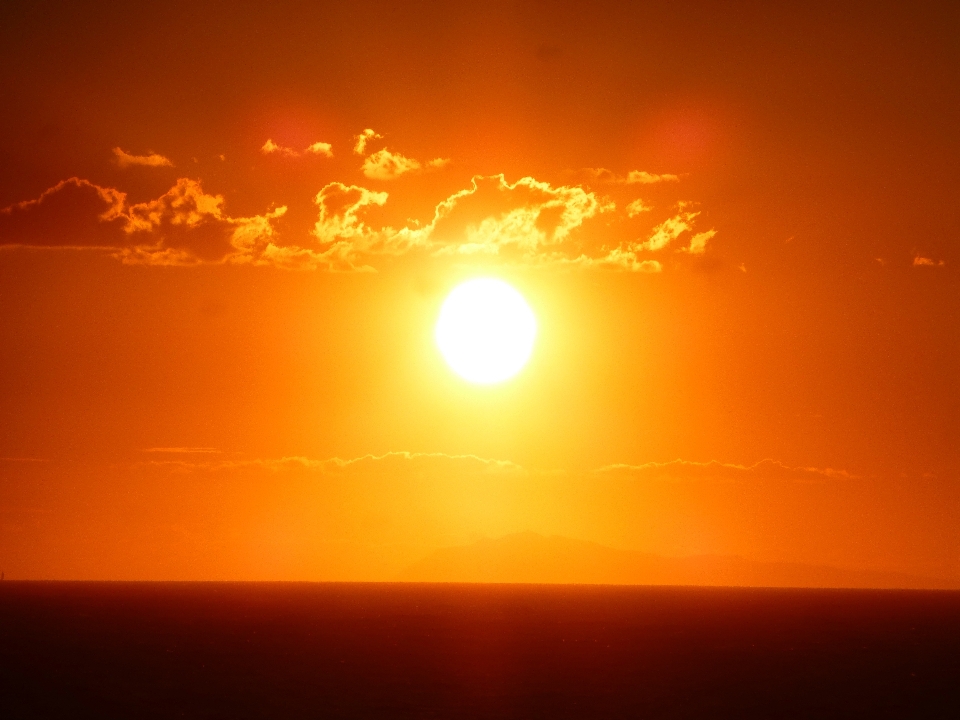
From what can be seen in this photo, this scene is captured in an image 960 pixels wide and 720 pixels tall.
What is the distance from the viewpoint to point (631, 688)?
95500 mm

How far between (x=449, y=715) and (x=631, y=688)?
927 inches

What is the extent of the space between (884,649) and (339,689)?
288 feet

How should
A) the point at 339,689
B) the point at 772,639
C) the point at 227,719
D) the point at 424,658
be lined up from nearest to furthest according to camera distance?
the point at 227,719
the point at 339,689
the point at 424,658
the point at 772,639

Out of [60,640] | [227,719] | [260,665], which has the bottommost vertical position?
[227,719]

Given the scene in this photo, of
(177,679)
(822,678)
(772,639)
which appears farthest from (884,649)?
(177,679)

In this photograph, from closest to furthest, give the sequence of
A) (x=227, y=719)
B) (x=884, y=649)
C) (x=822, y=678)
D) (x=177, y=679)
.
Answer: (x=227, y=719) < (x=177, y=679) < (x=822, y=678) < (x=884, y=649)

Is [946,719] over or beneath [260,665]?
beneath

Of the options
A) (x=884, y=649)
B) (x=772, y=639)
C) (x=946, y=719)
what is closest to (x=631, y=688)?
(x=946, y=719)

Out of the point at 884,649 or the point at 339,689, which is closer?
the point at 339,689

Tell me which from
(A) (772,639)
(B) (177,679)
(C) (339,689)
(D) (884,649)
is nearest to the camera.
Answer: (C) (339,689)

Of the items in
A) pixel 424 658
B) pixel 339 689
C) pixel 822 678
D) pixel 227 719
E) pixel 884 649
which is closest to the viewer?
pixel 227 719

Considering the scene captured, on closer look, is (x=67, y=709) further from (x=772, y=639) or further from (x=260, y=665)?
(x=772, y=639)

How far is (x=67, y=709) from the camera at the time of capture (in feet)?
260

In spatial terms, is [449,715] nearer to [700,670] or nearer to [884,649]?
[700,670]
